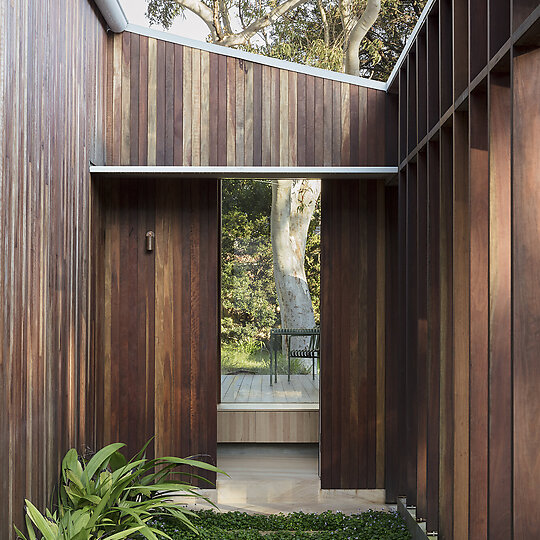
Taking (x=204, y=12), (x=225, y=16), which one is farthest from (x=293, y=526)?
(x=225, y=16)

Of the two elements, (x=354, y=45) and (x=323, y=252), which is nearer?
(x=323, y=252)

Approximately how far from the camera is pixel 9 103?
9.45 ft

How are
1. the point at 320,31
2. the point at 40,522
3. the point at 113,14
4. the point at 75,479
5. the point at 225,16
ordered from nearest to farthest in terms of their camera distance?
the point at 40,522
the point at 75,479
the point at 113,14
the point at 225,16
the point at 320,31

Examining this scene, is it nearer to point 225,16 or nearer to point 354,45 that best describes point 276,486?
point 354,45

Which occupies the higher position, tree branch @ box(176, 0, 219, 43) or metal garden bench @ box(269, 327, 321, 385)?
tree branch @ box(176, 0, 219, 43)

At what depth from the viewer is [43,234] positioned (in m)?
3.37

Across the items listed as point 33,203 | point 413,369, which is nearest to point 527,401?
point 413,369

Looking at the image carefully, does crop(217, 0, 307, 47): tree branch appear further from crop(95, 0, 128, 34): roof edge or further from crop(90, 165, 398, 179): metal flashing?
crop(90, 165, 398, 179): metal flashing

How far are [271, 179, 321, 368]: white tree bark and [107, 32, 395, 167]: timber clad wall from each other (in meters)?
0.97

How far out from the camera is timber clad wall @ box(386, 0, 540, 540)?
2.05 meters

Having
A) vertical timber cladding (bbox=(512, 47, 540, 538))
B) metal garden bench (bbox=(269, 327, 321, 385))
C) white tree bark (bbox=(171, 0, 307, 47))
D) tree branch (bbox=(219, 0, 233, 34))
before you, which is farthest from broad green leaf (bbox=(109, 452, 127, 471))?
tree branch (bbox=(219, 0, 233, 34))

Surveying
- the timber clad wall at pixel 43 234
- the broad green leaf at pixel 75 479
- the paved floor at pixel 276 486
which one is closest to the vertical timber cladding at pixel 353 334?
the paved floor at pixel 276 486

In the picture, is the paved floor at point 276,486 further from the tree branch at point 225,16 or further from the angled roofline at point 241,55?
the tree branch at point 225,16

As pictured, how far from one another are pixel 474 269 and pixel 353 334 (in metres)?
2.22
